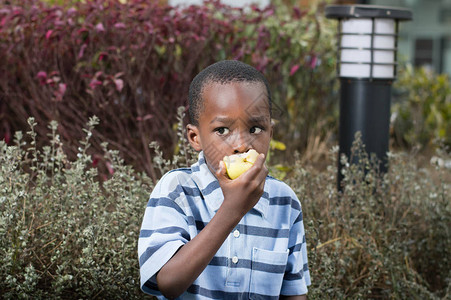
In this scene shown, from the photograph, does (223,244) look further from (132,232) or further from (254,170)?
(132,232)

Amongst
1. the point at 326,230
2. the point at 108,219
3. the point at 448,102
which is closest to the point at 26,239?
the point at 108,219

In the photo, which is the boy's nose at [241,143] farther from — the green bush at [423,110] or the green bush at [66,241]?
the green bush at [423,110]

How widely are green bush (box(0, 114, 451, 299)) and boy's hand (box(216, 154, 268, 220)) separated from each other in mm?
810

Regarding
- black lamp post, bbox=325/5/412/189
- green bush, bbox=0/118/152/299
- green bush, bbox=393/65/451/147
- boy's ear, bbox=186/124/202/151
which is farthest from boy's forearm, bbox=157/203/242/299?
green bush, bbox=393/65/451/147

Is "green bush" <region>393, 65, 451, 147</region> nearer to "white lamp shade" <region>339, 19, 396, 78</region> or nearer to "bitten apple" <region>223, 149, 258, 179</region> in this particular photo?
"white lamp shade" <region>339, 19, 396, 78</region>

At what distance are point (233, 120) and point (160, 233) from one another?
0.37 meters

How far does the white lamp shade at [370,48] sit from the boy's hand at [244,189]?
224 cm

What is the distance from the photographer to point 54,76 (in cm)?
416

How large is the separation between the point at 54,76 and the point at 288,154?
6.02ft

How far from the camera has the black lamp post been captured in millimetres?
3607

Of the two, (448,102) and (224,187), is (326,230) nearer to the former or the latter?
(224,187)

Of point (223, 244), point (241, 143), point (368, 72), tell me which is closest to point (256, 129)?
point (241, 143)

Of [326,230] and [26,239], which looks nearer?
[26,239]

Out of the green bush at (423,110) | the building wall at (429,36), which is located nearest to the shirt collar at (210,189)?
the green bush at (423,110)
